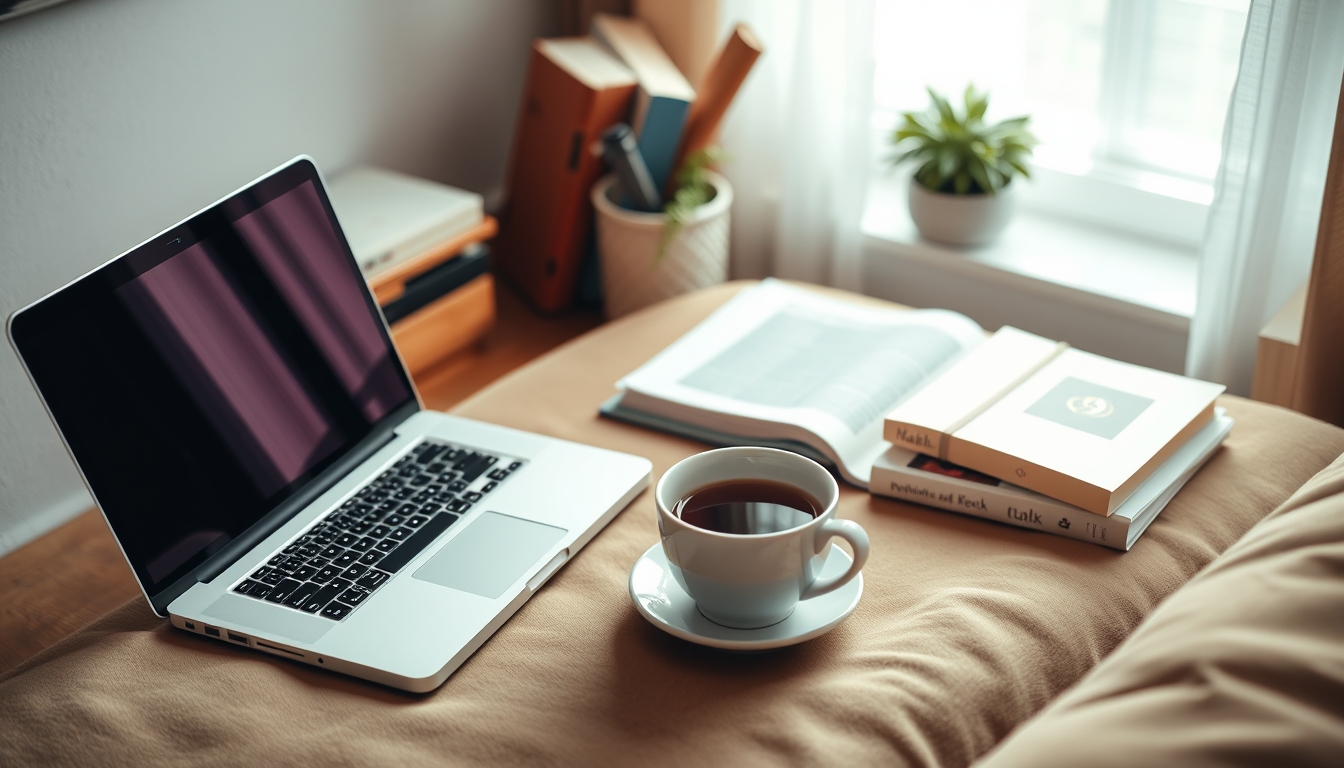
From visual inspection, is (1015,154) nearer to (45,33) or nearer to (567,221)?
(567,221)

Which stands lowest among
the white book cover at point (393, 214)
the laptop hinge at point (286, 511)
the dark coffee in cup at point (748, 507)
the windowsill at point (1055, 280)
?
the windowsill at point (1055, 280)

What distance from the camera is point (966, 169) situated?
4.67 feet

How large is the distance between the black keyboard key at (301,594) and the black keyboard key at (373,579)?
30 millimetres

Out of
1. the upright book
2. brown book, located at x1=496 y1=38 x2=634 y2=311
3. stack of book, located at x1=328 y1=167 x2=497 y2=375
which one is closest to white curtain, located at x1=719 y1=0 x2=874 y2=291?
brown book, located at x1=496 y1=38 x2=634 y2=311

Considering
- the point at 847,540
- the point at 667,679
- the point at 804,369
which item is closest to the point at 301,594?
the point at 667,679

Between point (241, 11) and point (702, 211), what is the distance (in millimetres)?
559

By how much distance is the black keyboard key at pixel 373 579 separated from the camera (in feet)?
2.51

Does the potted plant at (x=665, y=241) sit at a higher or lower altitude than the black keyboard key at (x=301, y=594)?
higher

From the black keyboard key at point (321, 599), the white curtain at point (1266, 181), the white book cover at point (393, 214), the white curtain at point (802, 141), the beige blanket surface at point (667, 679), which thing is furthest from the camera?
the white curtain at point (802, 141)

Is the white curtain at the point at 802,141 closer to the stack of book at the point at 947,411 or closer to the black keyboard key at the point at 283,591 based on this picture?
the stack of book at the point at 947,411

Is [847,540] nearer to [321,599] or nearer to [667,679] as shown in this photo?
[667,679]

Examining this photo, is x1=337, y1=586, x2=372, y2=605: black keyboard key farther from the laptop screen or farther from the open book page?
the open book page

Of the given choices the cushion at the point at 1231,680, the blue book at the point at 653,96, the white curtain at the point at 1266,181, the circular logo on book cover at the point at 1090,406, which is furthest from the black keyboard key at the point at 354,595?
the white curtain at the point at 1266,181

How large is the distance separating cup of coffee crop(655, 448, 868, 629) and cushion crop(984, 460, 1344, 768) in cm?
16
